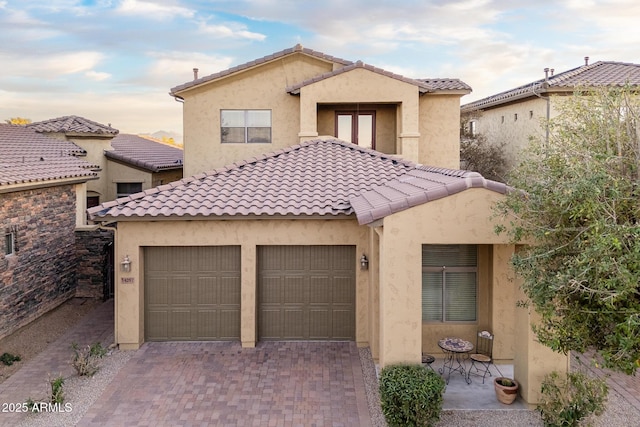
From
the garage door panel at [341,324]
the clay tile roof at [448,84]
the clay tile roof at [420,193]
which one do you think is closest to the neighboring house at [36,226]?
the garage door panel at [341,324]

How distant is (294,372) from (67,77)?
108ft

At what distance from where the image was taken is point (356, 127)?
68.1ft

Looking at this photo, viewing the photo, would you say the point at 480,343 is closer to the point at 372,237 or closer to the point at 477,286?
the point at 477,286

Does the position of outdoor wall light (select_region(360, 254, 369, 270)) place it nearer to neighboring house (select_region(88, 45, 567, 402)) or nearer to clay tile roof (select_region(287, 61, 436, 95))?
neighboring house (select_region(88, 45, 567, 402))

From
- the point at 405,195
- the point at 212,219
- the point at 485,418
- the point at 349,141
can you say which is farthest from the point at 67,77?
the point at 485,418

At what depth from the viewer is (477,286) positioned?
40.5 ft

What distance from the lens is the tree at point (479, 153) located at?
31.2m

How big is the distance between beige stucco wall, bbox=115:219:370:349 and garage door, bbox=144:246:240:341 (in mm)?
285

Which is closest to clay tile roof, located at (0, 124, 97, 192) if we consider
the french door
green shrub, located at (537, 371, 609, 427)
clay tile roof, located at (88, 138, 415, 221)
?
clay tile roof, located at (88, 138, 415, 221)

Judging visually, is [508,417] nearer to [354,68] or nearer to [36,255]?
[354,68]

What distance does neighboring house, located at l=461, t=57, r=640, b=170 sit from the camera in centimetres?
2464

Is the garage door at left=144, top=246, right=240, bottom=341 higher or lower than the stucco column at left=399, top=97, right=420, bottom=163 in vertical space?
lower

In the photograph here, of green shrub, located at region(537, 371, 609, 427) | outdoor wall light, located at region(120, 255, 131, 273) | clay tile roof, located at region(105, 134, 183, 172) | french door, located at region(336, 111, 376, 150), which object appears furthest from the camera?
clay tile roof, located at region(105, 134, 183, 172)

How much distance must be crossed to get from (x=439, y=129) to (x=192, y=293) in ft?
42.2
